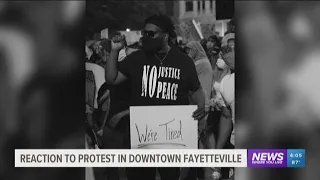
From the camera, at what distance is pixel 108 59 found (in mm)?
2506

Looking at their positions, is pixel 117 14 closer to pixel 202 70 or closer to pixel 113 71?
pixel 113 71

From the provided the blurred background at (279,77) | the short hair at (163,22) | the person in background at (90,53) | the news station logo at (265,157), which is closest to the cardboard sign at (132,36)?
the short hair at (163,22)

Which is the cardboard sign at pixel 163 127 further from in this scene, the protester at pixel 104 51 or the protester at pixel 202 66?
the protester at pixel 104 51

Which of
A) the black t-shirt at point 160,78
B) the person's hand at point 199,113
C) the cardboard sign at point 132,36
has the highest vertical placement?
the cardboard sign at point 132,36

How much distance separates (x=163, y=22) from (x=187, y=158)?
0.98 meters

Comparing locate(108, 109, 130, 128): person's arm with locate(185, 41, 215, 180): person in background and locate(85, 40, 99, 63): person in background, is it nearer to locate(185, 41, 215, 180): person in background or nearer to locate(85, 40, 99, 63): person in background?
locate(85, 40, 99, 63): person in background

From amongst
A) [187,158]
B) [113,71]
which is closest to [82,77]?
[113,71]

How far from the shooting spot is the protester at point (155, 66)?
8.14 ft

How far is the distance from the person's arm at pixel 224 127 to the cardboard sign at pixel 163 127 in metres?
0.18

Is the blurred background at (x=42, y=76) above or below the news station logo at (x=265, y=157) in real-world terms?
above

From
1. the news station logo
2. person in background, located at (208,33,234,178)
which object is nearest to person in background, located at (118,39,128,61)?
→ person in background, located at (208,33,234,178)

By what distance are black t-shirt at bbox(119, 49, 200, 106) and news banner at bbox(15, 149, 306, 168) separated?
368 mm

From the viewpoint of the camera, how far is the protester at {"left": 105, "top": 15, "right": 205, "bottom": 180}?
2482mm

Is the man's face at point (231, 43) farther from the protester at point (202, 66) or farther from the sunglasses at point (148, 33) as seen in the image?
the sunglasses at point (148, 33)
